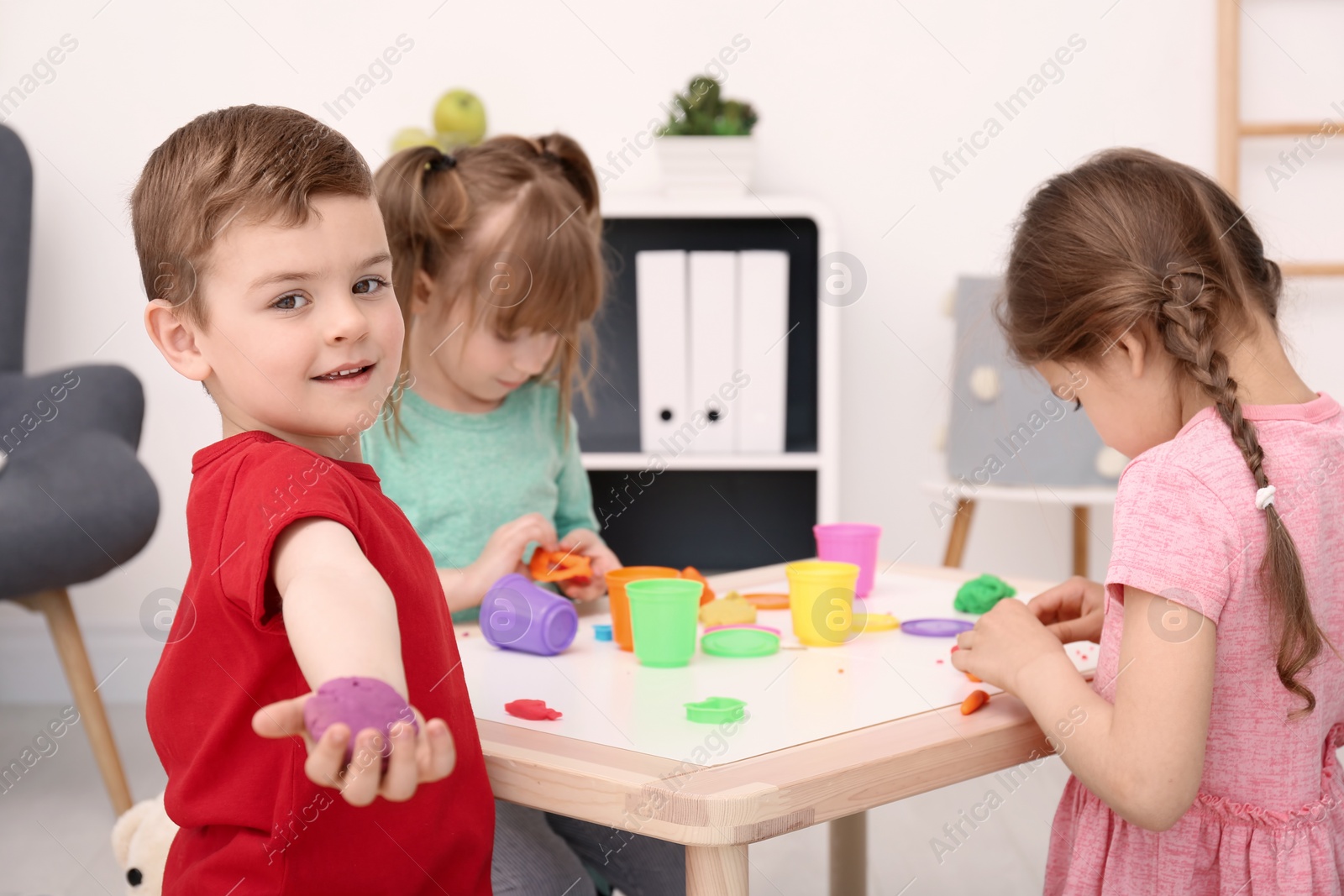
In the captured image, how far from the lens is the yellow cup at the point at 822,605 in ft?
3.21

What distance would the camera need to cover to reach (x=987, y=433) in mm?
2127

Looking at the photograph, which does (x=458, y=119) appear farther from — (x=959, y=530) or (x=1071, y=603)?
(x=1071, y=603)

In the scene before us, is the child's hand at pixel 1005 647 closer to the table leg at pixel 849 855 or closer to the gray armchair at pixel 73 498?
the table leg at pixel 849 855

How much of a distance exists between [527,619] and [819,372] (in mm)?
→ 1338

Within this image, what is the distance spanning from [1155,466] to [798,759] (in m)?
0.31

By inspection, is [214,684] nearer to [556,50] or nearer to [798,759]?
[798,759]

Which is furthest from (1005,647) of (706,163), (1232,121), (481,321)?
(1232,121)

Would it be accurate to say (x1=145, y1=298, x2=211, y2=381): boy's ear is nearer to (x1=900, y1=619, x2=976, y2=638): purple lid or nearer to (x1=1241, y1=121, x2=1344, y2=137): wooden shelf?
(x1=900, y1=619, x2=976, y2=638): purple lid

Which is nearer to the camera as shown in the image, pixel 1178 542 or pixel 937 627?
pixel 1178 542

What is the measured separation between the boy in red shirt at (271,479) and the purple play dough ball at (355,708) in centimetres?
14

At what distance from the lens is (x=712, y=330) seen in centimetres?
216

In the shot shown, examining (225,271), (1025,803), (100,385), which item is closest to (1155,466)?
(225,271)

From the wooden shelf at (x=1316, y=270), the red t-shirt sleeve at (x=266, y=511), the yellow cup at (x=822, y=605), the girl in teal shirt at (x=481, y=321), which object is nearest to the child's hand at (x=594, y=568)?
the girl in teal shirt at (x=481, y=321)

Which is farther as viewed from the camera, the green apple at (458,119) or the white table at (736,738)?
the green apple at (458,119)
